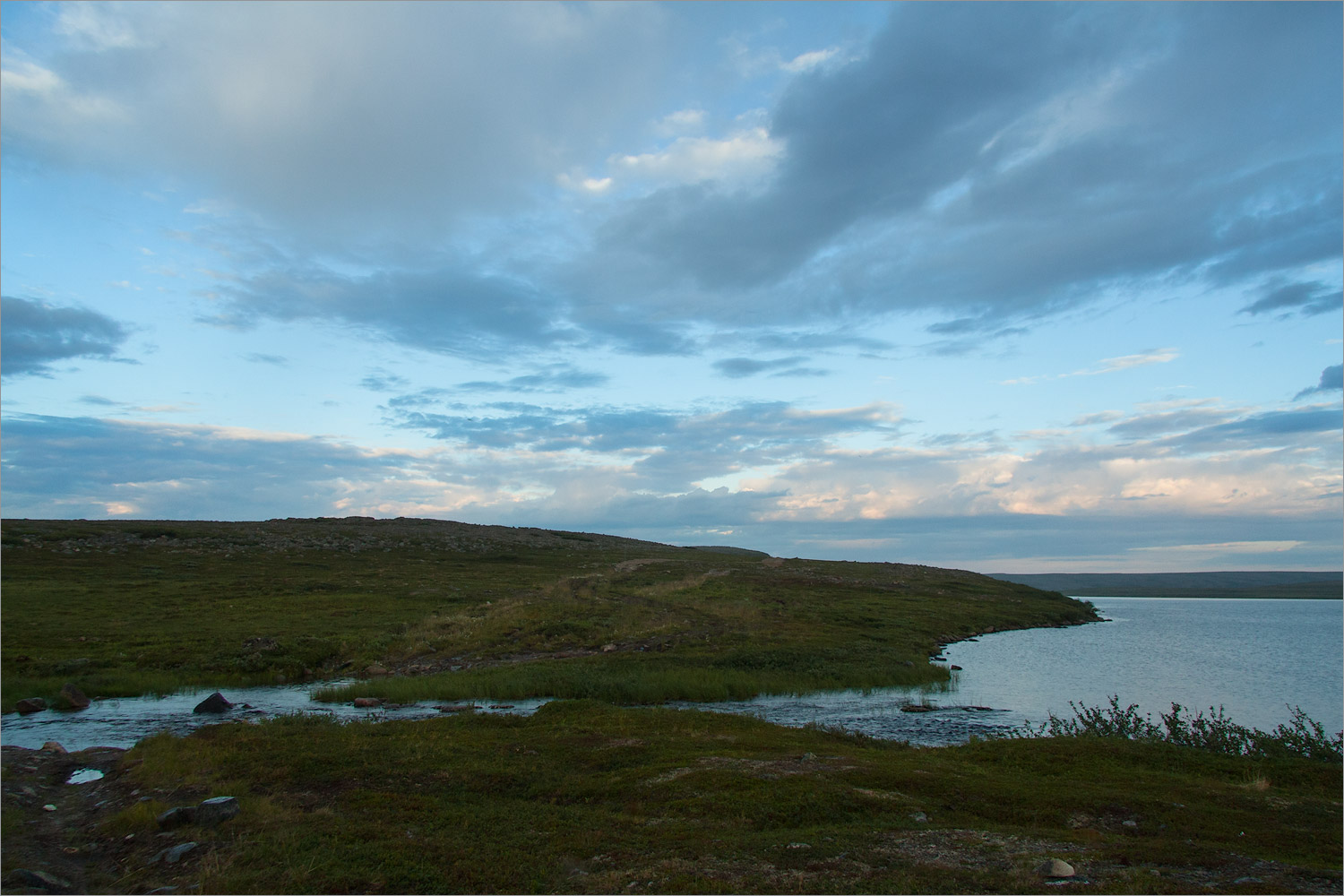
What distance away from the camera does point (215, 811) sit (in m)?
15.7

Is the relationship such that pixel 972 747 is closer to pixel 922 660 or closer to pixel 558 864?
pixel 558 864

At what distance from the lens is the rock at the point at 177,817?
Answer: 15.3 meters

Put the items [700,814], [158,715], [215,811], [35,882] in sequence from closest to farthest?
[35,882], [215,811], [700,814], [158,715]

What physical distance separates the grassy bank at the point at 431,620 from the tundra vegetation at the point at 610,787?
0.38 meters

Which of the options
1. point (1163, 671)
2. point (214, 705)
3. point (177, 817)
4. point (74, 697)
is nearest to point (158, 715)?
point (214, 705)

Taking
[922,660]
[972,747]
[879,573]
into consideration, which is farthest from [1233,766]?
[879,573]

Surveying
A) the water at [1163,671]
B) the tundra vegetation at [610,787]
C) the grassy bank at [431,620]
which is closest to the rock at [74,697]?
the grassy bank at [431,620]

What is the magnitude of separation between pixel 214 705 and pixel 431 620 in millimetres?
24263

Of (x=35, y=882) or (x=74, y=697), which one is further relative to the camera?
(x=74, y=697)

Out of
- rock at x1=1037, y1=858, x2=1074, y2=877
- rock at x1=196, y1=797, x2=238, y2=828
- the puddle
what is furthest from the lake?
rock at x1=1037, y1=858, x2=1074, y2=877

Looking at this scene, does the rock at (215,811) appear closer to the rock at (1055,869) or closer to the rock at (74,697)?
the rock at (1055,869)

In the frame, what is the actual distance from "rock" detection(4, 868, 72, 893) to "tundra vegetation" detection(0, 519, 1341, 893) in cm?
52

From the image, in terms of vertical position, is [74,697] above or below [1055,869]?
below

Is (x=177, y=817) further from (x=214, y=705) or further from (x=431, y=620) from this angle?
(x=431, y=620)
